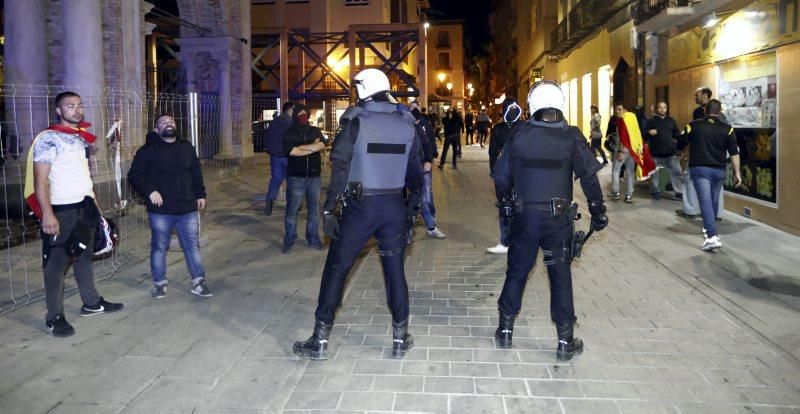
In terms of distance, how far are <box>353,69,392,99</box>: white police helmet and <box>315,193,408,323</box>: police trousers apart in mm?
712

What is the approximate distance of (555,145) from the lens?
4809 mm

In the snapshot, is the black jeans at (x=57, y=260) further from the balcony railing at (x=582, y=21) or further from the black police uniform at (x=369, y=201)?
the balcony railing at (x=582, y=21)

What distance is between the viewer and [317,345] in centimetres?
488

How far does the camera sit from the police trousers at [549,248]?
482 centimetres

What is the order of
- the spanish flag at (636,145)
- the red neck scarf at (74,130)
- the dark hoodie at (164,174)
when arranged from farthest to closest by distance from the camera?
the spanish flag at (636,145) < the dark hoodie at (164,174) < the red neck scarf at (74,130)

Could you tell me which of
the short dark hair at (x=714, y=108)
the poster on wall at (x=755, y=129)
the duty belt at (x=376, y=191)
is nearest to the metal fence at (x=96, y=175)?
the duty belt at (x=376, y=191)

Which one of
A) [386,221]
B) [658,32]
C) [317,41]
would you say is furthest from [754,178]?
[317,41]

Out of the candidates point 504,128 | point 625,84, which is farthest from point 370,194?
point 625,84

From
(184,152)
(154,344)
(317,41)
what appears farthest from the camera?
(317,41)

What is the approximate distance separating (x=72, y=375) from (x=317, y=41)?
74.5 feet

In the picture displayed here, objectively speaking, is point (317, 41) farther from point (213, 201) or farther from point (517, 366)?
point (517, 366)

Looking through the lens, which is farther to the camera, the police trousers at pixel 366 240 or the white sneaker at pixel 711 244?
the white sneaker at pixel 711 244

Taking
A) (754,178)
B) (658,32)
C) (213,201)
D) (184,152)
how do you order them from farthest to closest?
(658,32), (213,201), (754,178), (184,152)

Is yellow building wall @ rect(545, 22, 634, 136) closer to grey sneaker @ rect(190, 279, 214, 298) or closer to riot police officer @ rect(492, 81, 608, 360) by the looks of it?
riot police officer @ rect(492, 81, 608, 360)
